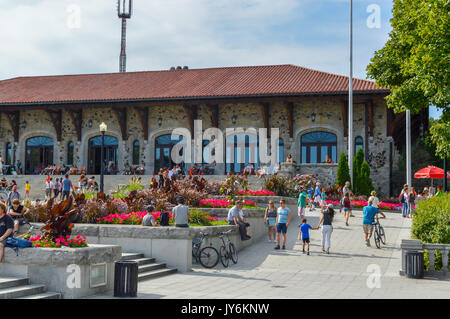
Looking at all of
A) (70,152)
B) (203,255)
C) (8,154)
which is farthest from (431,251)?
(8,154)

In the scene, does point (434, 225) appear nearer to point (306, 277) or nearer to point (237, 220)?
point (306, 277)

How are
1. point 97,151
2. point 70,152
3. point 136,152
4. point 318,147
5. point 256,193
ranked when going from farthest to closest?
point 70,152
point 97,151
point 136,152
point 318,147
point 256,193

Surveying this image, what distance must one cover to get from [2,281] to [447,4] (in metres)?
13.4

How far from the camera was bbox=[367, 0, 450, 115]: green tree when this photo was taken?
14.9m

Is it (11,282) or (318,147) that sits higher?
(318,147)

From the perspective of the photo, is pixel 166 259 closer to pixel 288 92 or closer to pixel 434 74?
pixel 434 74

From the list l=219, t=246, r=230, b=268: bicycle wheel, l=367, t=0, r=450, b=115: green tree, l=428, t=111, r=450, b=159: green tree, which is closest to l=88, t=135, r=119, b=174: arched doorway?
l=367, t=0, r=450, b=115: green tree

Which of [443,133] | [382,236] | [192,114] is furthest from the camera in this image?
[192,114]

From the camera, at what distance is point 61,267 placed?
8.70 m

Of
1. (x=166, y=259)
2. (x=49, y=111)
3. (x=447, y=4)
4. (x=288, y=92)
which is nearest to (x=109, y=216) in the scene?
(x=166, y=259)

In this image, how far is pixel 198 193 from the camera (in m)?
18.0

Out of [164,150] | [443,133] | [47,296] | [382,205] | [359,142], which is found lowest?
[47,296]

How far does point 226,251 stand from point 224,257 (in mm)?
401

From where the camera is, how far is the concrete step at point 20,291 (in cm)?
803
